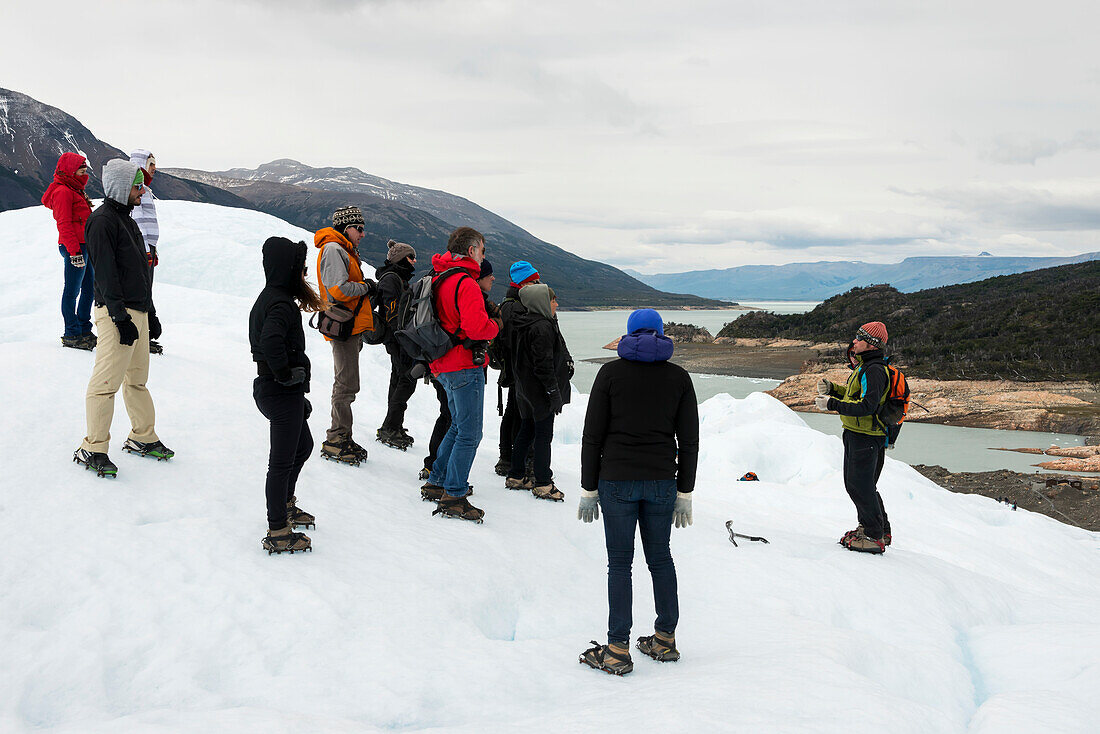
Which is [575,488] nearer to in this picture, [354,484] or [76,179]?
[354,484]

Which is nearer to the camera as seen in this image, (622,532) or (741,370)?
(622,532)

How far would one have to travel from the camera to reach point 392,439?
7.66m

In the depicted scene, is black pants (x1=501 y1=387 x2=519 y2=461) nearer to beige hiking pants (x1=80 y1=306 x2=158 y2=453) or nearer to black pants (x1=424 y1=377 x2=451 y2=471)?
black pants (x1=424 y1=377 x2=451 y2=471)

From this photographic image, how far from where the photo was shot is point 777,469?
1258 cm

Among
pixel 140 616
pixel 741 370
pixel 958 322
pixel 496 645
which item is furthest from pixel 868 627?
pixel 958 322

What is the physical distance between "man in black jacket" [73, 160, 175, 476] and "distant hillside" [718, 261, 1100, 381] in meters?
38.0

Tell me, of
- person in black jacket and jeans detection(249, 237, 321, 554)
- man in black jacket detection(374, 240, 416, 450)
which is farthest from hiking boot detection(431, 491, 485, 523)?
person in black jacket and jeans detection(249, 237, 321, 554)

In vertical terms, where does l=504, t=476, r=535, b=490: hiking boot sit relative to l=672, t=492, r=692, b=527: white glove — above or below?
below

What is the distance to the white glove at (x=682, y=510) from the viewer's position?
3.95 metres

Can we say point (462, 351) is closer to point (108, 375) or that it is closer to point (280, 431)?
point (280, 431)

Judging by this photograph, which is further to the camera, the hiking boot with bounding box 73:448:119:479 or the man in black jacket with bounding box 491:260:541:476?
the man in black jacket with bounding box 491:260:541:476

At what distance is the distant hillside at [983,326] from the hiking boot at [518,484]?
34.6m

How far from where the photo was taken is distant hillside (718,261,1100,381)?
112 ft

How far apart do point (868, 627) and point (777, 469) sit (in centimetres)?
774
